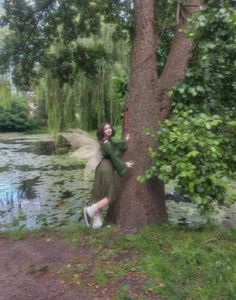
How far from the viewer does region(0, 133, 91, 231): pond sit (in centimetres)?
688

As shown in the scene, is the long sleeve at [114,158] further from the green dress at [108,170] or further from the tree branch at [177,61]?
the tree branch at [177,61]

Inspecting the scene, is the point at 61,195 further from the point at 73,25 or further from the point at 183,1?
the point at 183,1

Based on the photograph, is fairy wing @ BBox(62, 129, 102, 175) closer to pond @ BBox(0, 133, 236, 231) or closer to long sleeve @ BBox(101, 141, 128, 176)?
long sleeve @ BBox(101, 141, 128, 176)

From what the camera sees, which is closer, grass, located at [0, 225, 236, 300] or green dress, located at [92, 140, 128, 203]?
grass, located at [0, 225, 236, 300]

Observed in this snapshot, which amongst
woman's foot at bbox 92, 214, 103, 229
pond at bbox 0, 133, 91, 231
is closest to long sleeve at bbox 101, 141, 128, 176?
woman's foot at bbox 92, 214, 103, 229

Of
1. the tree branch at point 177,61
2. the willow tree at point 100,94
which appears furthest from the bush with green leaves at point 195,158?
the willow tree at point 100,94

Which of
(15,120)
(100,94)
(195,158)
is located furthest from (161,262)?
(15,120)

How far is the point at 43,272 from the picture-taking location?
3854mm

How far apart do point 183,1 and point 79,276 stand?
11.1 feet

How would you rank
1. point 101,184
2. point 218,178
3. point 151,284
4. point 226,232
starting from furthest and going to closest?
A: point 101,184 → point 226,232 → point 218,178 → point 151,284

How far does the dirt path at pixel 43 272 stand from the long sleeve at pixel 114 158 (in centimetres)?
95

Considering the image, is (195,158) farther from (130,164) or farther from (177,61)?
(177,61)

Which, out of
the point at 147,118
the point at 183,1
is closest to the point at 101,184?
the point at 147,118

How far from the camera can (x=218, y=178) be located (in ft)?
13.5
